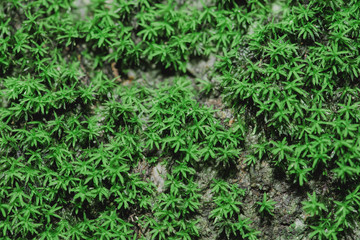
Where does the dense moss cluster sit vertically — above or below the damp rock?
above

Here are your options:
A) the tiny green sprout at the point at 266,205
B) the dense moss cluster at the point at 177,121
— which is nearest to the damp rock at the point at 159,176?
the dense moss cluster at the point at 177,121

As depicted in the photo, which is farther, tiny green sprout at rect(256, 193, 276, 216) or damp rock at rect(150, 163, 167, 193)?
damp rock at rect(150, 163, 167, 193)

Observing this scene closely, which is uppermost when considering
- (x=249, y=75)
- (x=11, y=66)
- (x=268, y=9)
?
(x=268, y=9)

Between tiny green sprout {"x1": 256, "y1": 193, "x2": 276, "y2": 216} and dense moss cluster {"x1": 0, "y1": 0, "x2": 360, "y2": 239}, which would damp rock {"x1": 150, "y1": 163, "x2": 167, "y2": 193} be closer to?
dense moss cluster {"x1": 0, "y1": 0, "x2": 360, "y2": 239}

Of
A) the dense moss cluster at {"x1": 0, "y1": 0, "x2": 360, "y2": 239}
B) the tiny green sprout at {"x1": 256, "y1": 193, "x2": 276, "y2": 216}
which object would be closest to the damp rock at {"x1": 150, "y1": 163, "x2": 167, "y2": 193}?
the dense moss cluster at {"x1": 0, "y1": 0, "x2": 360, "y2": 239}

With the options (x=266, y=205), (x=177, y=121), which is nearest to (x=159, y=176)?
(x=177, y=121)

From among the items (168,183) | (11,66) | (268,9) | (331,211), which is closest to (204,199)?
(168,183)

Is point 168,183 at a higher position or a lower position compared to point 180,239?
higher

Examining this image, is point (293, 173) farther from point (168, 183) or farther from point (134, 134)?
point (134, 134)

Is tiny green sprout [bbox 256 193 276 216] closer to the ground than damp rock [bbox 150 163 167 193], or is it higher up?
higher up

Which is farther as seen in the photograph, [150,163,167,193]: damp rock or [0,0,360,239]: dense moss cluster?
[150,163,167,193]: damp rock

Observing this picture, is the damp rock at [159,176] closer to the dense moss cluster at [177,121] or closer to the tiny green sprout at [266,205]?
the dense moss cluster at [177,121]
